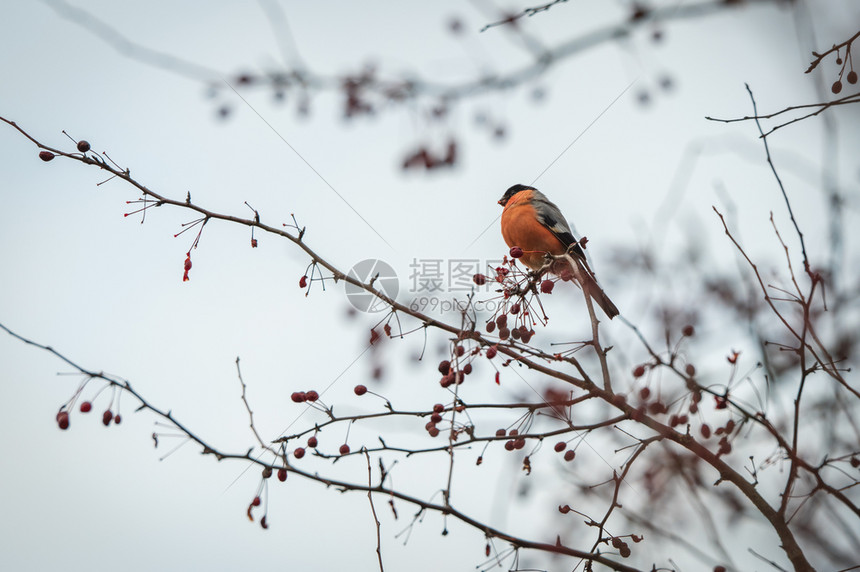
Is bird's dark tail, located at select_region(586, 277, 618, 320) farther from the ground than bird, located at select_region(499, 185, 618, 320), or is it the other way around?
bird, located at select_region(499, 185, 618, 320)

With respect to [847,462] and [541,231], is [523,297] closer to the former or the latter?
[847,462]

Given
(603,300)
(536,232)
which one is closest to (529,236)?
(536,232)

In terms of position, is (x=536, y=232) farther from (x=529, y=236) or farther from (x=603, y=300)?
(x=603, y=300)

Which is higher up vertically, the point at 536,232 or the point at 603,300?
the point at 536,232

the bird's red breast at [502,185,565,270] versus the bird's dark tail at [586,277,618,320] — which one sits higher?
the bird's red breast at [502,185,565,270]

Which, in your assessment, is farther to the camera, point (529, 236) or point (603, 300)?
point (529, 236)

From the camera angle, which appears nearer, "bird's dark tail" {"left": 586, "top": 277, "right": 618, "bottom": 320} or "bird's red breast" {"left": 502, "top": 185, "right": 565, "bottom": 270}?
"bird's dark tail" {"left": 586, "top": 277, "right": 618, "bottom": 320}

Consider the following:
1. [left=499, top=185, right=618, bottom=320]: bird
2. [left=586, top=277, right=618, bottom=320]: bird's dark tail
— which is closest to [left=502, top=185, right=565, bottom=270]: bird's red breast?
[left=499, top=185, right=618, bottom=320]: bird

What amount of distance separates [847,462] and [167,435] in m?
2.45

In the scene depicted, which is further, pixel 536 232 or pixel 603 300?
pixel 536 232

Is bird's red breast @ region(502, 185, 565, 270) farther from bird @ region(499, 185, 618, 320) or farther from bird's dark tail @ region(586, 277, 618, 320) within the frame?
bird's dark tail @ region(586, 277, 618, 320)

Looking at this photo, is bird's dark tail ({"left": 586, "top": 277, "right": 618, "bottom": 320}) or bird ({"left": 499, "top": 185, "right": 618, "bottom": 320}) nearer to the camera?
bird's dark tail ({"left": 586, "top": 277, "right": 618, "bottom": 320})

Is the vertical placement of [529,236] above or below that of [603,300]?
above

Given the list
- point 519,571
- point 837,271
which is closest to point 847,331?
point 837,271
